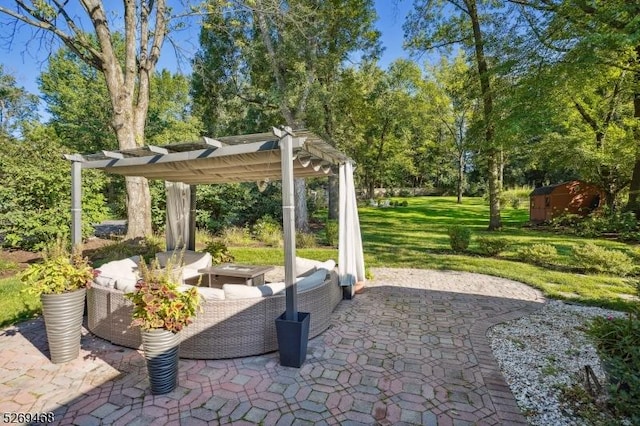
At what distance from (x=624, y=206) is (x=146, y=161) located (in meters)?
17.5

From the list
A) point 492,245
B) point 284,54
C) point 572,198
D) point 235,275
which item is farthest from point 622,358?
point 572,198

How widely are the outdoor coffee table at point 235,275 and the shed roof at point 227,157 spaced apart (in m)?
1.87

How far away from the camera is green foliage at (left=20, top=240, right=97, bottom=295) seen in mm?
3496

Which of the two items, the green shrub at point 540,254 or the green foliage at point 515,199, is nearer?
the green shrub at point 540,254

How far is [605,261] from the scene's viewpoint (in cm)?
725

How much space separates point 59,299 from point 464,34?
1559 centimetres

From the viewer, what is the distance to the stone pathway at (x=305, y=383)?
2725 mm

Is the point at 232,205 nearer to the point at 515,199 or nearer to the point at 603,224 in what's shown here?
the point at 603,224

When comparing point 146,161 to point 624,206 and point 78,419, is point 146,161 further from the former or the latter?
point 624,206

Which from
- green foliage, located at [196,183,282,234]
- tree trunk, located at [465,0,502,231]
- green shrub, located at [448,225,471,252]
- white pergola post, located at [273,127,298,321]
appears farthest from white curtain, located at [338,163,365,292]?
green foliage, located at [196,183,282,234]

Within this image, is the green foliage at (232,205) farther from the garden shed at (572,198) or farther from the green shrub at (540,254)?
the garden shed at (572,198)

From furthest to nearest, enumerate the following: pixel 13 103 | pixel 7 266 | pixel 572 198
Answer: pixel 13 103
pixel 572 198
pixel 7 266

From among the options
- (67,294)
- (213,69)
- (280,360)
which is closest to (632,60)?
(280,360)

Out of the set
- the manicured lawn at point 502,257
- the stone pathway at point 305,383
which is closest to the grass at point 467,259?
the manicured lawn at point 502,257
